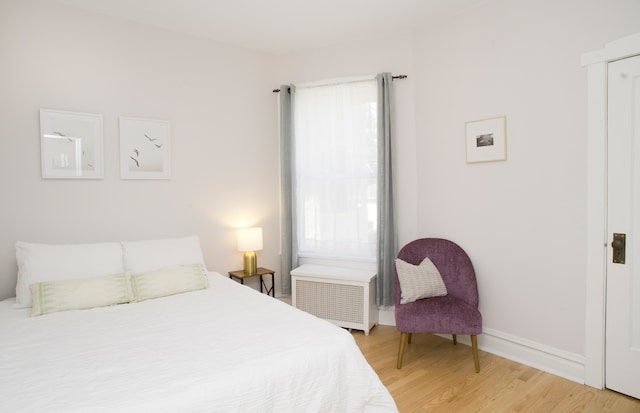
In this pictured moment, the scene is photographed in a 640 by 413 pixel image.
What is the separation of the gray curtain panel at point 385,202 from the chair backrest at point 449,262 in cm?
25

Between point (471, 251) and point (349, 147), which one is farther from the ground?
point (349, 147)

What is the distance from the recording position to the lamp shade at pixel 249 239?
376cm

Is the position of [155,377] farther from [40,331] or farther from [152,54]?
[152,54]

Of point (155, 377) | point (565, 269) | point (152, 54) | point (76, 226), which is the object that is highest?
point (152, 54)

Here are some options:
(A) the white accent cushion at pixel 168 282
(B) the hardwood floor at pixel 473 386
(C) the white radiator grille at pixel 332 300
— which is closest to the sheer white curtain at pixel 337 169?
(C) the white radiator grille at pixel 332 300

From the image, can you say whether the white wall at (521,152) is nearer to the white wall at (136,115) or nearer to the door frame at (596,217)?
the door frame at (596,217)

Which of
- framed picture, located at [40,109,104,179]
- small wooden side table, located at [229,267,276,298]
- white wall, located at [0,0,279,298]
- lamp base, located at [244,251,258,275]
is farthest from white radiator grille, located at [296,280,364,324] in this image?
framed picture, located at [40,109,104,179]

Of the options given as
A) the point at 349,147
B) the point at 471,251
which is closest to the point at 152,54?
the point at 349,147

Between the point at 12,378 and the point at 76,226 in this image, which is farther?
the point at 76,226

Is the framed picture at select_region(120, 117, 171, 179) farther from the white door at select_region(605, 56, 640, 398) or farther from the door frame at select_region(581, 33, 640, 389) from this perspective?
the white door at select_region(605, 56, 640, 398)

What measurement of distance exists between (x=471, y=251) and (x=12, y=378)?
3.07 metres

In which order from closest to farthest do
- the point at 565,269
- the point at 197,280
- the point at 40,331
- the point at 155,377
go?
the point at 155,377 < the point at 40,331 < the point at 565,269 < the point at 197,280

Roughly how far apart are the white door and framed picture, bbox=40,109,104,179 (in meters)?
3.73

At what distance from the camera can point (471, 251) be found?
322 centimetres
